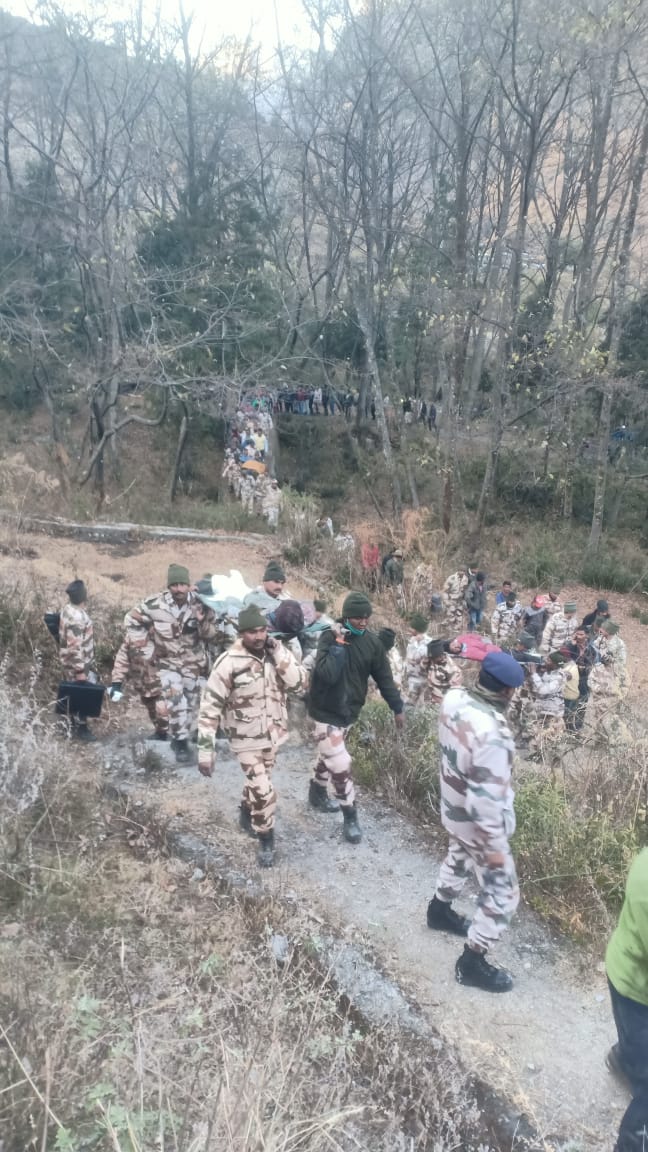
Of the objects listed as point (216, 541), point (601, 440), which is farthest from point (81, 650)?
point (601, 440)

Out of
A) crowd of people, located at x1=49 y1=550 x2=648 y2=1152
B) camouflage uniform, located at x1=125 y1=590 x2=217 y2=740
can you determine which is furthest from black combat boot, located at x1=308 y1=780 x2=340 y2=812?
camouflage uniform, located at x1=125 y1=590 x2=217 y2=740

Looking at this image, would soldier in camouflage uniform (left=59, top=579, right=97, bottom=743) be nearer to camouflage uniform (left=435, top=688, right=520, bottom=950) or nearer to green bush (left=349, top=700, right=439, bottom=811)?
green bush (left=349, top=700, right=439, bottom=811)

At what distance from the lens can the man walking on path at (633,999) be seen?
2.39m

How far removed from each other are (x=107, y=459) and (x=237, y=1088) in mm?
18032

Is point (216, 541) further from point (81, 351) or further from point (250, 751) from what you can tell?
point (81, 351)

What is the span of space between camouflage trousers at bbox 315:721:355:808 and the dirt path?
35cm

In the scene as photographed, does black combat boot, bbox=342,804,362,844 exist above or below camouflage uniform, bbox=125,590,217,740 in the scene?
below

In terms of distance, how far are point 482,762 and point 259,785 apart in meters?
1.48

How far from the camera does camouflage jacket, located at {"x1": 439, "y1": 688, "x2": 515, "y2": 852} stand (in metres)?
3.20

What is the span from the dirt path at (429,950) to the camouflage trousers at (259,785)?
0.31 meters

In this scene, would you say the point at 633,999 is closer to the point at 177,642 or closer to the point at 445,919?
the point at 445,919

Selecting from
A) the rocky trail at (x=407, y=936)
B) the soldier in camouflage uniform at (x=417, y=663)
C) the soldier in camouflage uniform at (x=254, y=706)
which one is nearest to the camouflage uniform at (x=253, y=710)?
the soldier in camouflage uniform at (x=254, y=706)

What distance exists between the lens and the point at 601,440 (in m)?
16.1

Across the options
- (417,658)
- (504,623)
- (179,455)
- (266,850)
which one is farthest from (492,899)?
(179,455)
